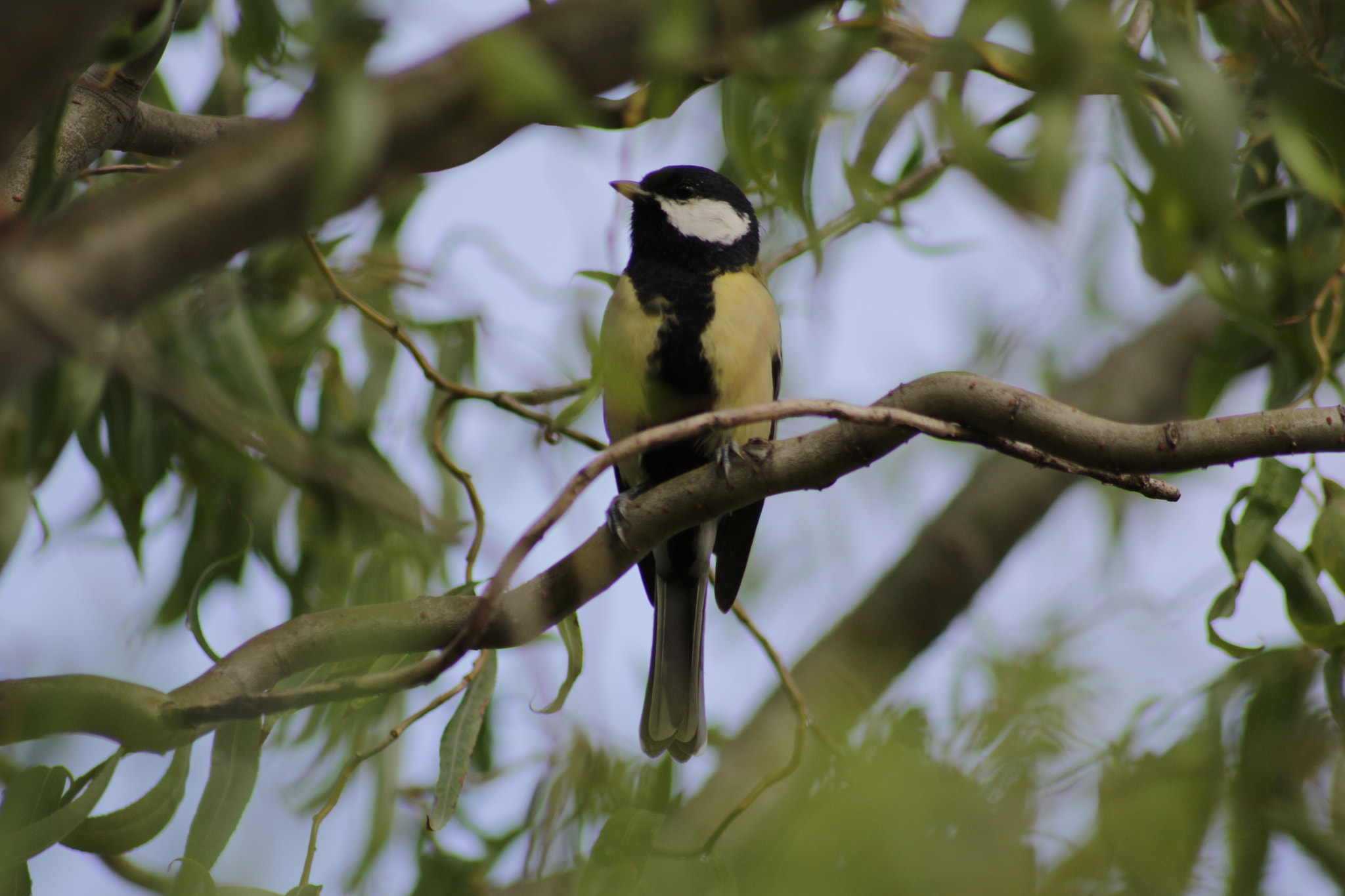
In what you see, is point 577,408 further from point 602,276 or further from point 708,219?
point 708,219

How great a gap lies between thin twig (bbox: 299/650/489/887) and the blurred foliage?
0.03 meters

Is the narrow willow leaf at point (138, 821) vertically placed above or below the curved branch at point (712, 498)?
below

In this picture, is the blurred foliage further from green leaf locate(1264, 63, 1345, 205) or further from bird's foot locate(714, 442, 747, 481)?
bird's foot locate(714, 442, 747, 481)

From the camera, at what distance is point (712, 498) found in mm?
1532

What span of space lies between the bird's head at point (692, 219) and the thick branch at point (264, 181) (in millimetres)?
1597

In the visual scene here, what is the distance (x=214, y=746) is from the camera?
145 cm

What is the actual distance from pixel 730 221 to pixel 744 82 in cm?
110

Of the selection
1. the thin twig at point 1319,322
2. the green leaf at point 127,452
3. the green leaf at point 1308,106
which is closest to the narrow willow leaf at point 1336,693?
the thin twig at point 1319,322

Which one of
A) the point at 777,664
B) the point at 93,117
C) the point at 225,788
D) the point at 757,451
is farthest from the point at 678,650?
the point at 93,117

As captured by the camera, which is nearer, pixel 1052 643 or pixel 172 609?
pixel 1052 643

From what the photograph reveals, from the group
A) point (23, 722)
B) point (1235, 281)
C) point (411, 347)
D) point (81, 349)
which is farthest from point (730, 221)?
point (81, 349)

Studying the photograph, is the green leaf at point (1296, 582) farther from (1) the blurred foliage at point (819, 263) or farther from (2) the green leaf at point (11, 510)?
(2) the green leaf at point (11, 510)

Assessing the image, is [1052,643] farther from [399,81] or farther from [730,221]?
[730,221]

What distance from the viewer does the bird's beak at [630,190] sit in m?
2.62
